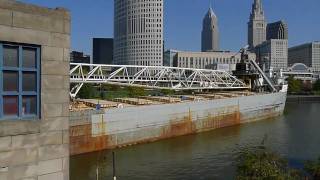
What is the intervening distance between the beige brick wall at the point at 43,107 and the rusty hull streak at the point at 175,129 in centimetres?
2566

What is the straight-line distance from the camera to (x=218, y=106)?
2510 inches

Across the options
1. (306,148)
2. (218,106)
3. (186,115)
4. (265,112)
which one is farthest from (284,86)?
(306,148)

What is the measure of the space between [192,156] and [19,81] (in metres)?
28.4

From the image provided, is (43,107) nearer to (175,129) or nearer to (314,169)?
(314,169)

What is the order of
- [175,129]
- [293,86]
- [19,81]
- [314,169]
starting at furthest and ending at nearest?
1. [293,86]
2. [175,129]
3. [314,169]
4. [19,81]

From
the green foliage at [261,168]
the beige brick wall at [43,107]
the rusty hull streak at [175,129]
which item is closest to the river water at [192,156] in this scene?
the rusty hull streak at [175,129]

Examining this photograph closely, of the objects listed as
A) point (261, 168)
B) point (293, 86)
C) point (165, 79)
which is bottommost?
point (261, 168)

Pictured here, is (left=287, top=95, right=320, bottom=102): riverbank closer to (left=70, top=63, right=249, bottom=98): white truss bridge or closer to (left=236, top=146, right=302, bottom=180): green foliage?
(left=70, top=63, right=249, bottom=98): white truss bridge

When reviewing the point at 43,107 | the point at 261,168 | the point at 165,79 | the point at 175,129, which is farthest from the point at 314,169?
the point at 165,79

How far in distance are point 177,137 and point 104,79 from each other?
47.4 feet

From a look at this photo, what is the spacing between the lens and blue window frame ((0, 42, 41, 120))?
38.4 ft

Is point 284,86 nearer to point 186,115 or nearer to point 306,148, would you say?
point 186,115

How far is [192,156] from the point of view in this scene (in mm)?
38812

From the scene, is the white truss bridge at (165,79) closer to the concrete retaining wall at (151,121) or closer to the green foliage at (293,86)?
the concrete retaining wall at (151,121)
